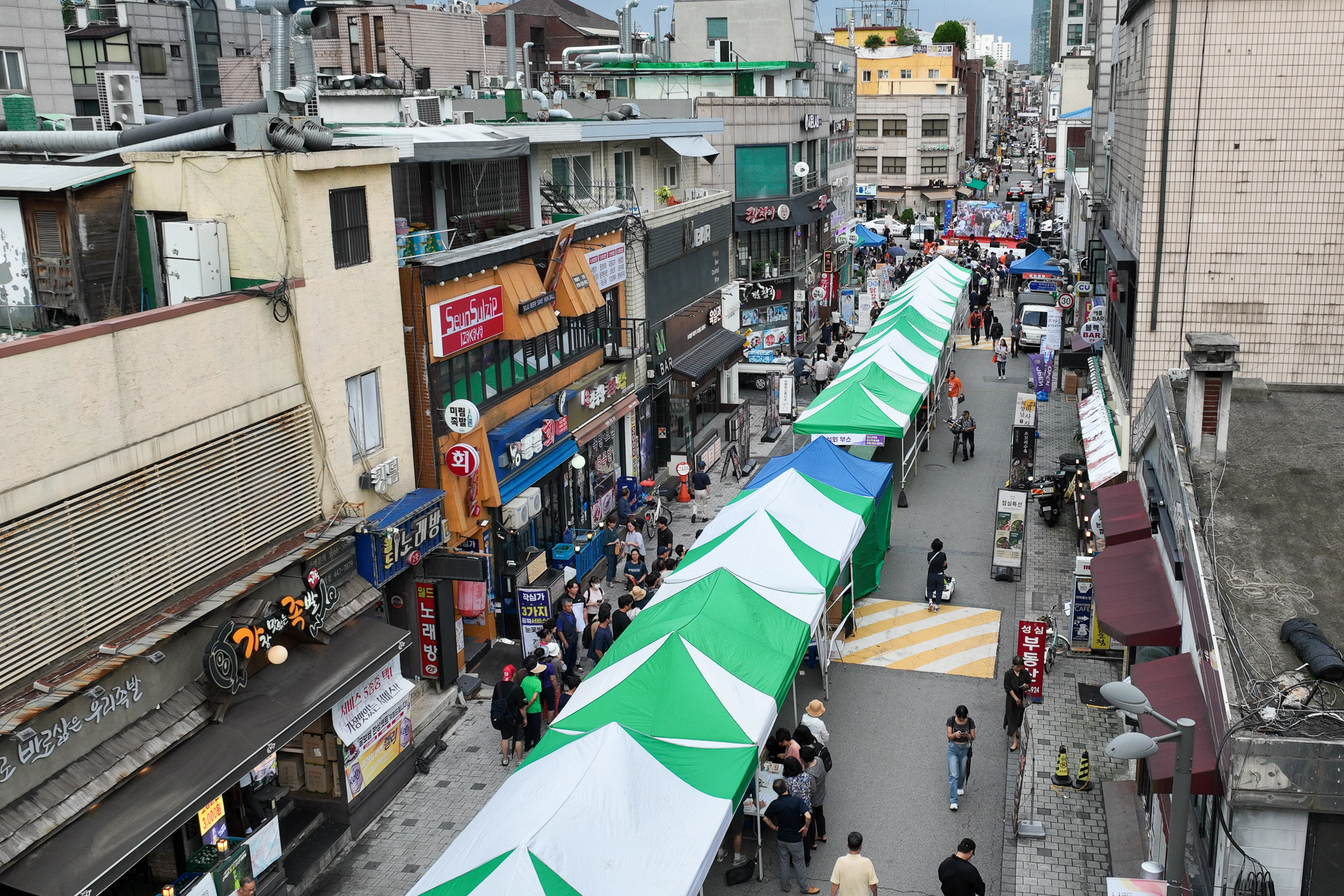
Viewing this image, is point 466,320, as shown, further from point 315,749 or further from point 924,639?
point 924,639

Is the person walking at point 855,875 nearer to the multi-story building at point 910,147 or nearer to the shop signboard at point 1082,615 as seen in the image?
the shop signboard at point 1082,615

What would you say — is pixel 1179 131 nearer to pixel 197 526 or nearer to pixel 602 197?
pixel 602 197

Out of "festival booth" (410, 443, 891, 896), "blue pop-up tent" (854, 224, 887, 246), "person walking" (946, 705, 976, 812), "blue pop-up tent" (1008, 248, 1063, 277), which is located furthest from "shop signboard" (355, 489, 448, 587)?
"blue pop-up tent" (854, 224, 887, 246)

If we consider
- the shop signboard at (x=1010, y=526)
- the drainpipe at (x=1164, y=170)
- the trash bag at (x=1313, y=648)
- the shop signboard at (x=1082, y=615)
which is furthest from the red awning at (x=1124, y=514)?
the trash bag at (x=1313, y=648)

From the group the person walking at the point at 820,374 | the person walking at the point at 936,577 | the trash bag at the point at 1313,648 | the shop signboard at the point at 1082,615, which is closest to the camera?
the trash bag at the point at 1313,648

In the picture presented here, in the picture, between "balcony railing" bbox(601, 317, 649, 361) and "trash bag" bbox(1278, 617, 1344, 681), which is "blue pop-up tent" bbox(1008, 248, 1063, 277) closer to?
"balcony railing" bbox(601, 317, 649, 361)

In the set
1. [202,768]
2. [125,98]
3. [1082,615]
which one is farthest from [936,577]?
[125,98]
